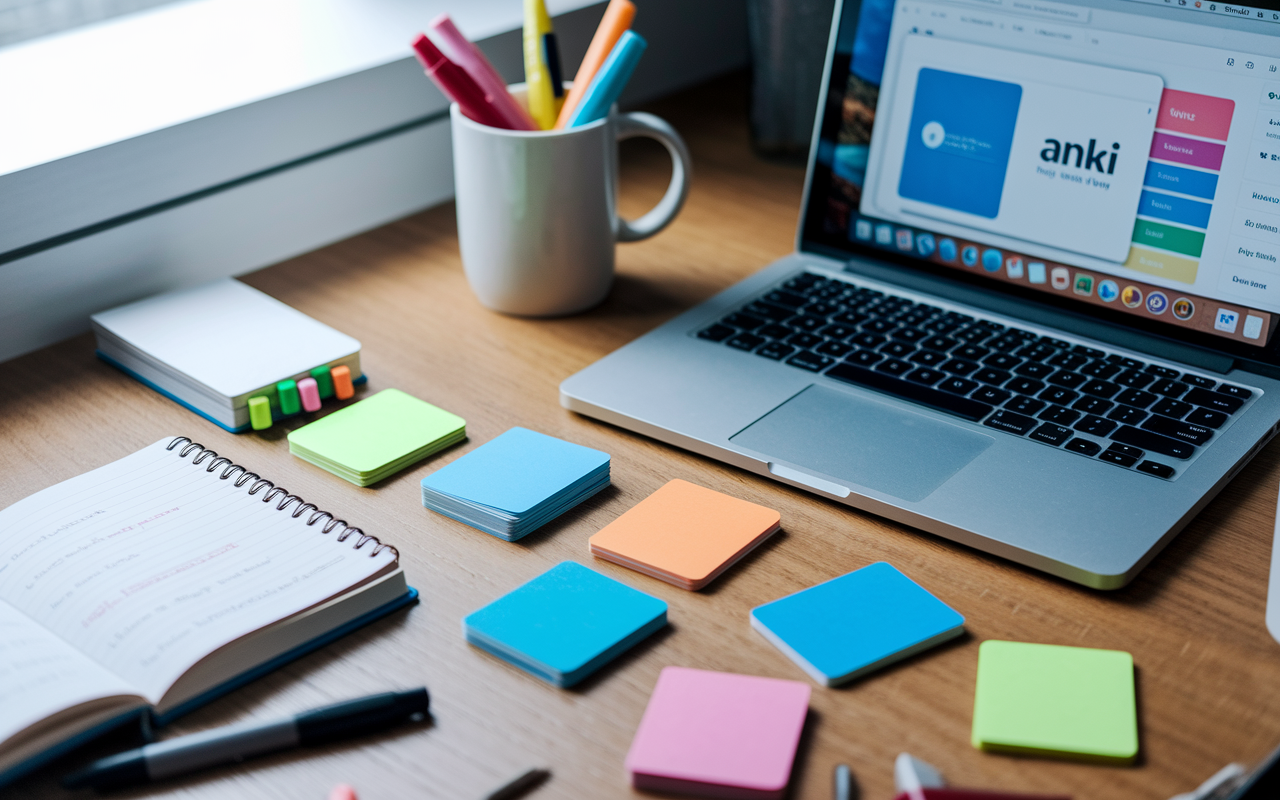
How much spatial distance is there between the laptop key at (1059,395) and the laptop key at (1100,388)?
0.01 m

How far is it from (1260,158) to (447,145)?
0.78 m

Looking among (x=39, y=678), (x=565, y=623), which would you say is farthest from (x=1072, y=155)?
(x=39, y=678)

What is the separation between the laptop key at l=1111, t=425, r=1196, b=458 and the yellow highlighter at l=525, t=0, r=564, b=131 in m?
0.52

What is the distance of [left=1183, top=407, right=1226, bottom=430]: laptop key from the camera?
2.47 ft

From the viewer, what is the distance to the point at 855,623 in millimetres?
618

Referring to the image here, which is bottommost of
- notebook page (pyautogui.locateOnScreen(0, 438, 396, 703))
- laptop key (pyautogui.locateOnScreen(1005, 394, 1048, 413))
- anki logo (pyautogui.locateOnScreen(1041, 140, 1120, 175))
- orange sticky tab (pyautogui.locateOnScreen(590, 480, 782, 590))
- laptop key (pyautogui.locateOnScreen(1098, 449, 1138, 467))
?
orange sticky tab (pyautogui.locateOnScreen(590, 480, 782, 590))

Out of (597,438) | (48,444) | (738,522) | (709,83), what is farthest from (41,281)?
(709,83)

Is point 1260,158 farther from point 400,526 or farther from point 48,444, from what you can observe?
point 48,444

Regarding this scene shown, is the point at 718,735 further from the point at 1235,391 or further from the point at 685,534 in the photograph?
the point at 1235,391

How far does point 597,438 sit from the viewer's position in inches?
31.8

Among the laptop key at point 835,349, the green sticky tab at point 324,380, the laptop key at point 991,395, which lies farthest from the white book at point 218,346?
the laptop key at point 991,395

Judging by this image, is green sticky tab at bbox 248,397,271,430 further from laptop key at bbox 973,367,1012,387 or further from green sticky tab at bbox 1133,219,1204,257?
green sticky tab at bbox 1133,219,1204,257

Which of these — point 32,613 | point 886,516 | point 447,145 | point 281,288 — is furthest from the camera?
point 447,145

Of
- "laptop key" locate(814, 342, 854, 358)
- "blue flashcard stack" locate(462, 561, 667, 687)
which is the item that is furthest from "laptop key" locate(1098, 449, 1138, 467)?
"blue flashcard stack" locate(462, 561, 667, 687)
